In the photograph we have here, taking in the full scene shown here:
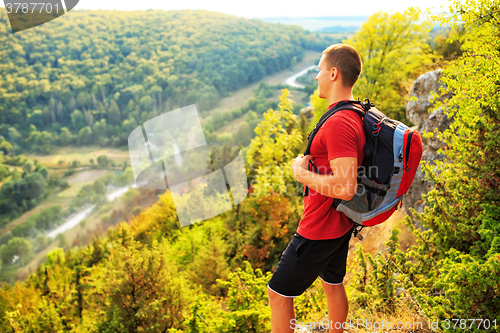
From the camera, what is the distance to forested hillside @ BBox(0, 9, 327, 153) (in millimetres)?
88188

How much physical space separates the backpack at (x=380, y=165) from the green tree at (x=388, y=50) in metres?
14.2

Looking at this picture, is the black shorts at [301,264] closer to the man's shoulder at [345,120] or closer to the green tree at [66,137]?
the man's shoulder at [345,120]

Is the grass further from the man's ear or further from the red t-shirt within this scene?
the man's ear

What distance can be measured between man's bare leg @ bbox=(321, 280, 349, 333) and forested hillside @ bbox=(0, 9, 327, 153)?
8549 cm

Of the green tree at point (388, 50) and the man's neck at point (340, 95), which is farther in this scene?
the green tree at point (388, 50)

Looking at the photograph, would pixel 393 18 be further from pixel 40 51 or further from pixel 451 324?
pixel 40 51

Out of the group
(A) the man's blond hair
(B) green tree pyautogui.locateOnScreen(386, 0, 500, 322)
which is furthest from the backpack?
(B) green tree pyautogui.locateOnScreen(386, 0, 500, 322)

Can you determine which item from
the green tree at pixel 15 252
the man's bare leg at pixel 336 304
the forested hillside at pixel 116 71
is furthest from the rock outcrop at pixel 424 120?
the forested hillside at pixel 116 71

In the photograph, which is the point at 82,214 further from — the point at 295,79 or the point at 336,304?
the point at 336,304

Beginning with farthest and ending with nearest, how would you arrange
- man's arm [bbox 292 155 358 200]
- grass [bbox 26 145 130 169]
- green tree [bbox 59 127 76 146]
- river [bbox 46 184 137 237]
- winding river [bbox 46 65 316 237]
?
green tree [bbox 59 127 76 146]
grass [bbox 26 145 130 169]
winding river [bbox 46 65 316 237]
river [bbox 46 184 137 237]
man's arm [bbox 292 155 358 200]

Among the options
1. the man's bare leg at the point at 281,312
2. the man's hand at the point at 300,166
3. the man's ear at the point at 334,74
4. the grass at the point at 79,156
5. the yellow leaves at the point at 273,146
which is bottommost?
the grass at the point at 79,156

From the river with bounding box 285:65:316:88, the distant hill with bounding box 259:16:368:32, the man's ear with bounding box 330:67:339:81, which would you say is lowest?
the river with bounding box 285:65:316:88

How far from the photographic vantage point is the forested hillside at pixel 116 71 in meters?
88.2

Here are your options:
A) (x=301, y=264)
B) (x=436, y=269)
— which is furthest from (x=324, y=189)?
(x=436, y=269)
